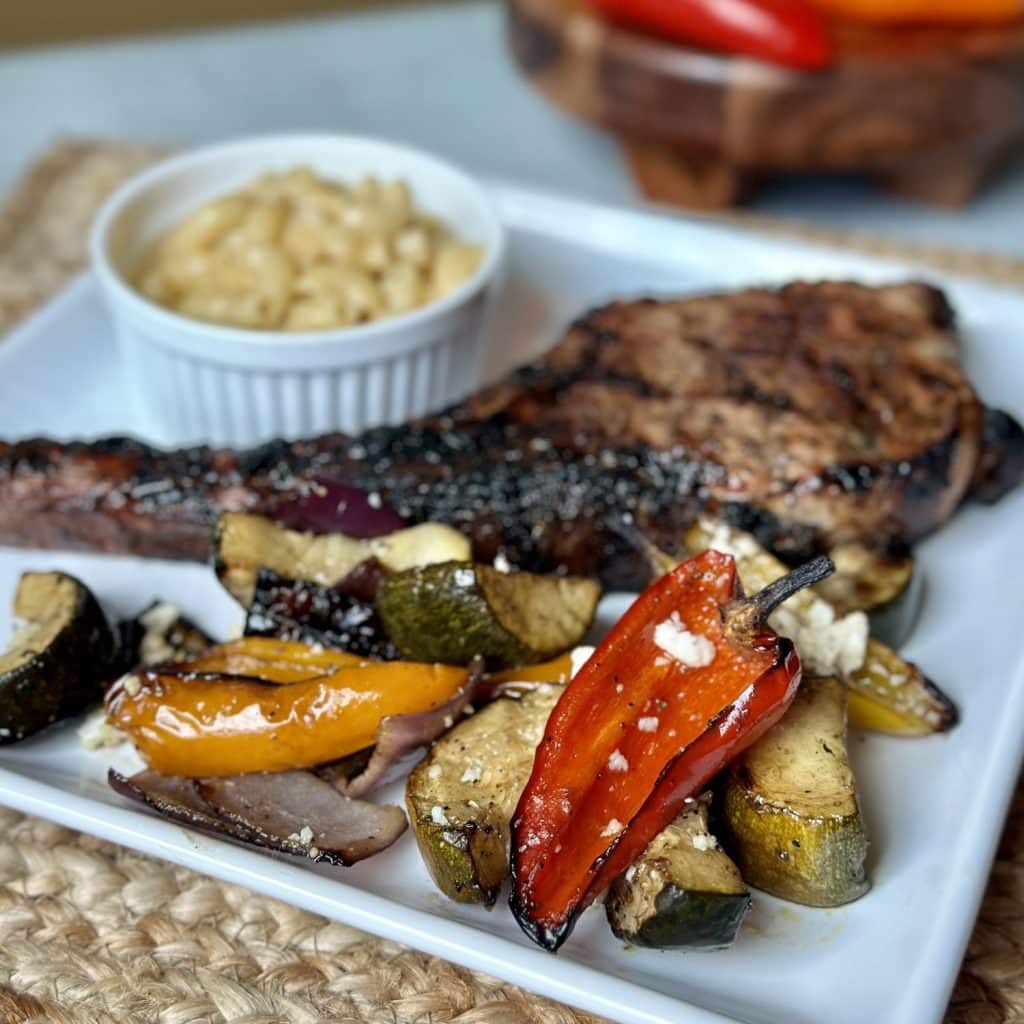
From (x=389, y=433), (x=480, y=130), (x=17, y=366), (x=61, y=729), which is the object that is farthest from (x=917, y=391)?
(x=480, y=130)

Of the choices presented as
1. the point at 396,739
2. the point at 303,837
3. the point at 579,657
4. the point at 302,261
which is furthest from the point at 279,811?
the point at 302,261

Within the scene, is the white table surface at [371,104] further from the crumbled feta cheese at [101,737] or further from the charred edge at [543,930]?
the charred edge at [543,930]

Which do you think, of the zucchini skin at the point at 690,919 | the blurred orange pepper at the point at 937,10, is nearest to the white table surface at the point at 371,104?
the blurred orange pepper at the point at 937,10

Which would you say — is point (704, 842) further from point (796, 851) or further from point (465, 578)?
point (465, 578)

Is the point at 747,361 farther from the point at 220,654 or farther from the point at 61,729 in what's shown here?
the point at 61,729

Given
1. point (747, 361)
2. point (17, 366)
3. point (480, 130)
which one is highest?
point (747, 361)

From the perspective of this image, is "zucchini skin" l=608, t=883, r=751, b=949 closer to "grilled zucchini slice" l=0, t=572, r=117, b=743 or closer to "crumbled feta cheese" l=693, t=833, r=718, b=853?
"crumbled feta cheese" l=693, t=833, r=718, b=853
